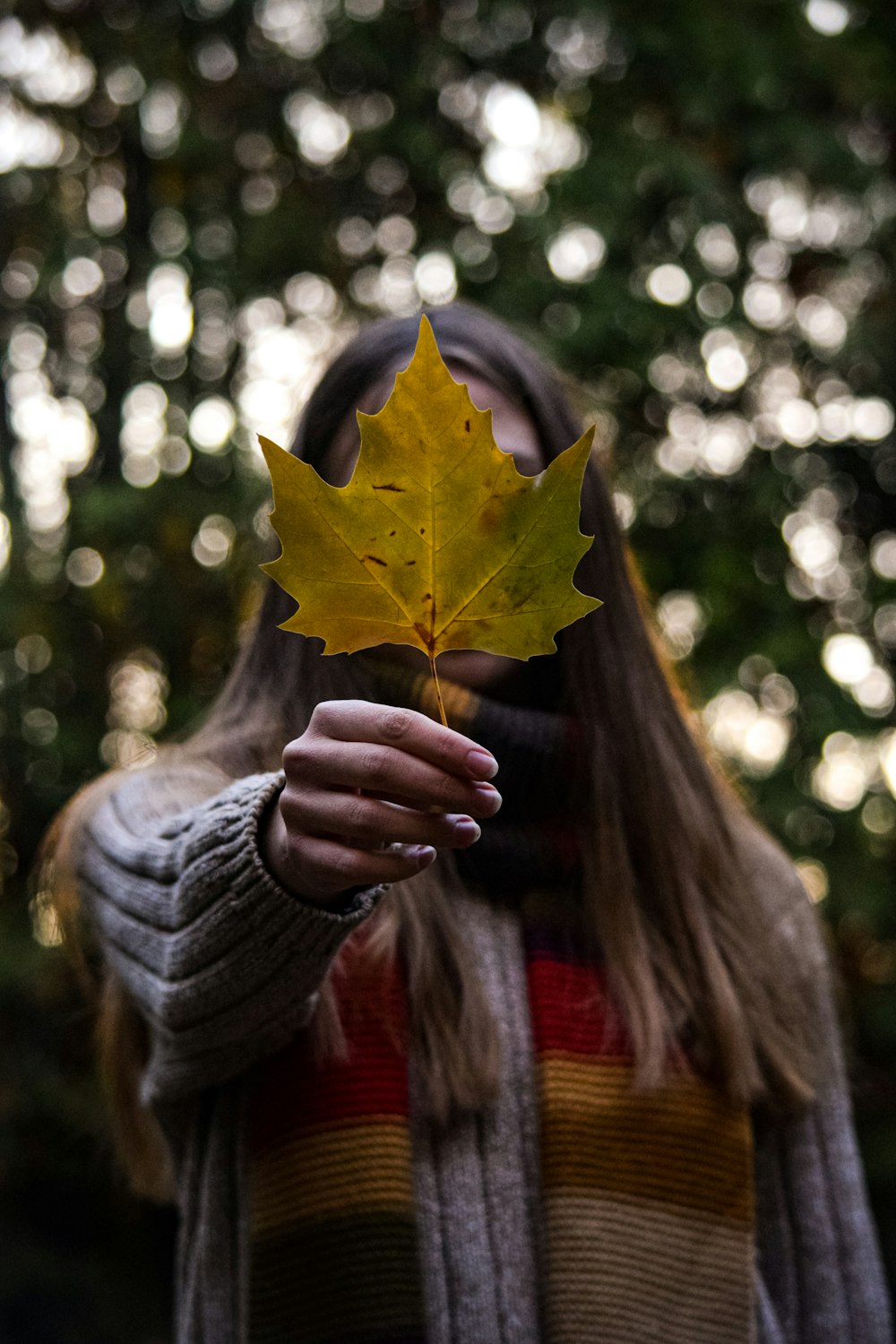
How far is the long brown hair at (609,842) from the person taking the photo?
1.32 meters

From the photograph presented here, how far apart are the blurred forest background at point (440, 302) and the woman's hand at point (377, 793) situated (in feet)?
7.31

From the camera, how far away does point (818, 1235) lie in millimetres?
1470

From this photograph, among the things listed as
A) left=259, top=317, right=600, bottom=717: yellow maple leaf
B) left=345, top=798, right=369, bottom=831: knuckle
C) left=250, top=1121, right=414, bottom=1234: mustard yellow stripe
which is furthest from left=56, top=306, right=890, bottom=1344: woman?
left=259, top=317, right=600, bottom=717: yellow maple leaf

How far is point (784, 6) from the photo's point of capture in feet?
11.0

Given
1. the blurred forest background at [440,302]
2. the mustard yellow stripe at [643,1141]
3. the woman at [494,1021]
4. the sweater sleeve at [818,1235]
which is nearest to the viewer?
the woman at [494,1021]

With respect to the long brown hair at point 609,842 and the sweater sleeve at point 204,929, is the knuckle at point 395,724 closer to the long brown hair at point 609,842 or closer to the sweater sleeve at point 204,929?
the sweater sleeve at point 204,929

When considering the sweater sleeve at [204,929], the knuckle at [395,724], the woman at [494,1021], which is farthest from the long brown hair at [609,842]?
the knuckle at [395,724]

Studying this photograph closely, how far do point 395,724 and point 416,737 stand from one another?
0.7 inches

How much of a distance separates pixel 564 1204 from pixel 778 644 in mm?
1935

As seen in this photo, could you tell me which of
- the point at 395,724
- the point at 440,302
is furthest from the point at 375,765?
the point at 440,302

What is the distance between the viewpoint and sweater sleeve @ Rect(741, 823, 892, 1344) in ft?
4.76

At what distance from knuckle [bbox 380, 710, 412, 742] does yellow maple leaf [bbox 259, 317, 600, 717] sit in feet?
0.13

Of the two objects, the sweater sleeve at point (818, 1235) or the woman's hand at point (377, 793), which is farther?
the sweater sleeve at point (818, 1235)

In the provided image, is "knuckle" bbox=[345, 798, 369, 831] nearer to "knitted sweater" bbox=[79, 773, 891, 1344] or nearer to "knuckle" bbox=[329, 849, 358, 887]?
"knuckle" bbox=[329, 849, 358, 887]
